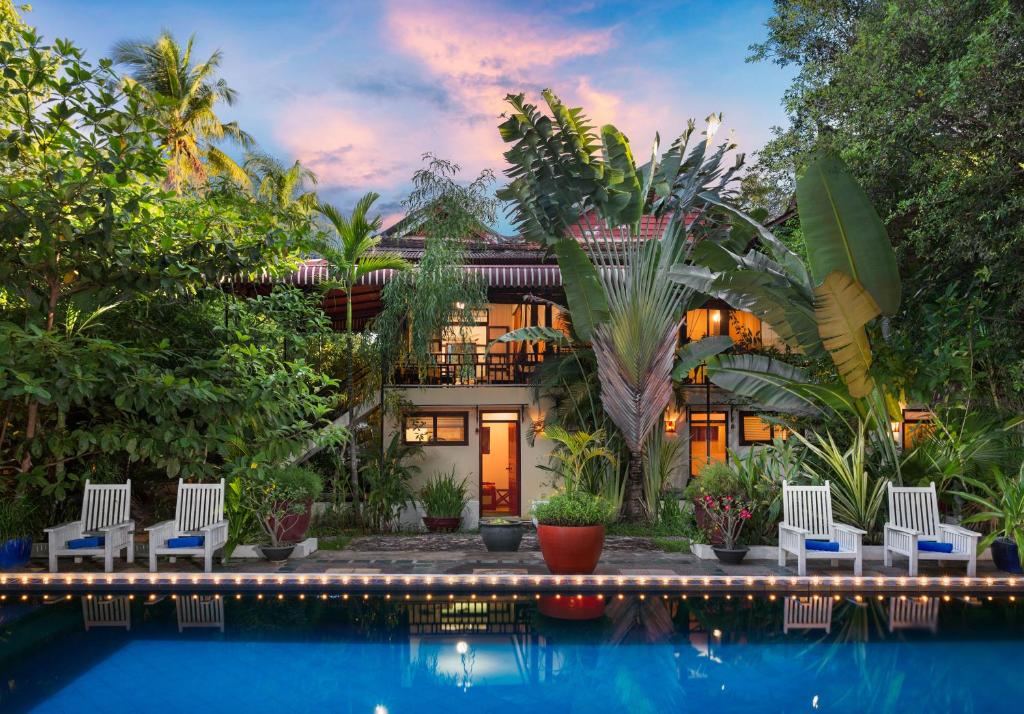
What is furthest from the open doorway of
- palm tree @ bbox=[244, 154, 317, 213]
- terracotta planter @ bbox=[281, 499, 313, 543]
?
palm tree @ bbox=[244, 154, 317, 213]

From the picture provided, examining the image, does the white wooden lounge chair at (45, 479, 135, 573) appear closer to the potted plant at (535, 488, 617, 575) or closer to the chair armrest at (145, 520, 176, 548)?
the chair armrest at (145, 520, 176, 548)

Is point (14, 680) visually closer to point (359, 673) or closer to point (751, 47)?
point (359, 673)

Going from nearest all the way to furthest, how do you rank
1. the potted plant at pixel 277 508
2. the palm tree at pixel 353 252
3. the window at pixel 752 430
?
the potted plant at pixel 277 508 → the palm tree at pixel 353 252 → the window at pixel 752 430

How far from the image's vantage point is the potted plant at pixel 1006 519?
8.38m

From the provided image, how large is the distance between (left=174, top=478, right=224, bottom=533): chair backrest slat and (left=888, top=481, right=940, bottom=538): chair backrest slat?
325 inches

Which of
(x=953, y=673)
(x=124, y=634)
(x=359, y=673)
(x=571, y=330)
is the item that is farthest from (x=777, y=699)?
(x=571, y=330)

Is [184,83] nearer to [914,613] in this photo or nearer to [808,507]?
[808,507]

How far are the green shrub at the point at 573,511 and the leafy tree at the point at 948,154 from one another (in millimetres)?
5063

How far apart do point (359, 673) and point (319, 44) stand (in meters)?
21.8

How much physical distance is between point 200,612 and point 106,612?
3.05ft

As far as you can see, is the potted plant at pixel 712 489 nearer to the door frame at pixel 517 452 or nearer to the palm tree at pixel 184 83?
the door frame at pixel 517 452

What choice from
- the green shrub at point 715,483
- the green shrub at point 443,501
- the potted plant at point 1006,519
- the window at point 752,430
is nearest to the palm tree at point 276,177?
the window at point 752,430

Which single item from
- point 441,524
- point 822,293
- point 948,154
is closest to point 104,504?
point 441,524

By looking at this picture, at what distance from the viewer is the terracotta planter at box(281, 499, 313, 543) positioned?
9.96m
